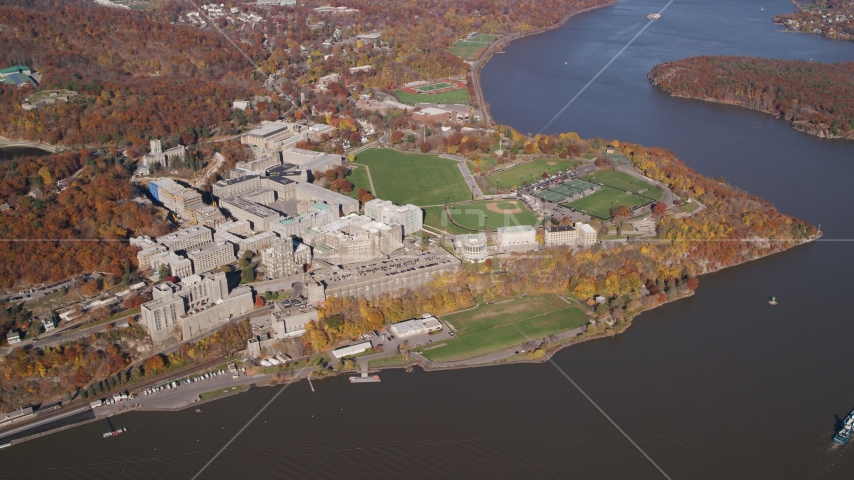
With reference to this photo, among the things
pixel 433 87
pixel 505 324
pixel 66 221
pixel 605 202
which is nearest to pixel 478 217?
pixel 605 202

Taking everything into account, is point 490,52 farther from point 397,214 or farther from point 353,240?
point 353,240

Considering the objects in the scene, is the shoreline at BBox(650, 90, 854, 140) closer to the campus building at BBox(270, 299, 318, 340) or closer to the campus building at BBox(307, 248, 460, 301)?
the campus building at BBox(307, 248, 460, 301)

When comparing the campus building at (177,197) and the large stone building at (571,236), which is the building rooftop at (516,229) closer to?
the large stone building at (571,236)

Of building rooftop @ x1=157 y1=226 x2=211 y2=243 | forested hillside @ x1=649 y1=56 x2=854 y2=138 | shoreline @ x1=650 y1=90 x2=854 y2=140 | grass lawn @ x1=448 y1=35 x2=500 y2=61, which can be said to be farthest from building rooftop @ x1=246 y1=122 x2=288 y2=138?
forested hillside @ x1=649 y1=56 x2=854 y2=138

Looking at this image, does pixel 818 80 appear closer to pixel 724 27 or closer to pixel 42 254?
pixel 724 27

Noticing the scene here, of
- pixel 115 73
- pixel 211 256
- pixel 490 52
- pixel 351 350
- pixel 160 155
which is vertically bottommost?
pixel 351 350

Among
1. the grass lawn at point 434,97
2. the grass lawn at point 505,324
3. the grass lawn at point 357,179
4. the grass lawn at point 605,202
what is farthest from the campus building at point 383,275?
the grass lawn at point 434,97

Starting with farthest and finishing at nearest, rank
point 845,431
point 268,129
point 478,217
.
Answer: point 268,129
point 478,217
point 845,431
